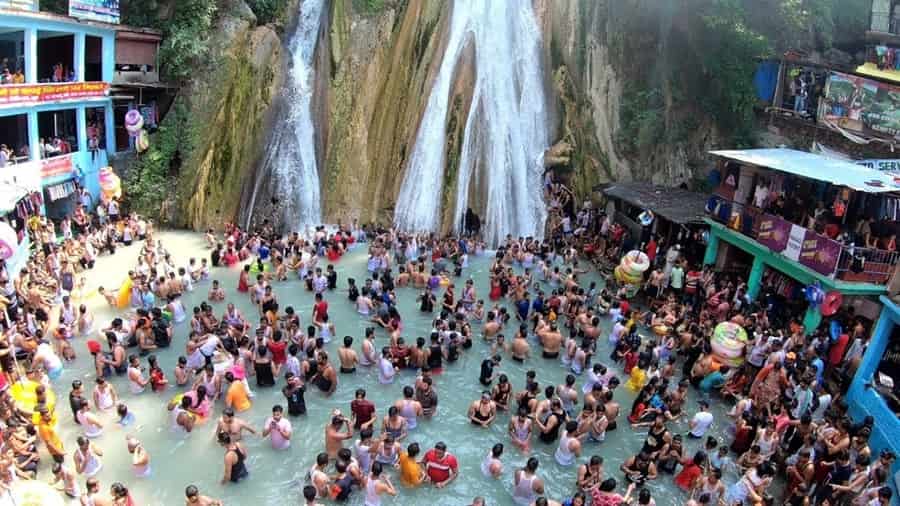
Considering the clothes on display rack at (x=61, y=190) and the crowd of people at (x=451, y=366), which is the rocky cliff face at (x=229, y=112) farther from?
the clothes on display rack at (x=61, y=190)

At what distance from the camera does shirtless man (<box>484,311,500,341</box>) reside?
14.8 metres

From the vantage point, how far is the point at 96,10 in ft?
74.9

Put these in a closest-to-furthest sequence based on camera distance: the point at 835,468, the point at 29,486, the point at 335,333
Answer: the point at 29,486
the point at 835,468
the point at 335,333

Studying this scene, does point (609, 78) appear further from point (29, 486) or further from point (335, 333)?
point (29, 486)

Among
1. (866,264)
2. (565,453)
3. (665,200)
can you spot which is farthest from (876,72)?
(565,453)

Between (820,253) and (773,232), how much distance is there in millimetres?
1479

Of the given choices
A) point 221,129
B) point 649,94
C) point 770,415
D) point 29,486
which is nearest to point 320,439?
point 29,486

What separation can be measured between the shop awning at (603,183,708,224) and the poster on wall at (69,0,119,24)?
18180mm

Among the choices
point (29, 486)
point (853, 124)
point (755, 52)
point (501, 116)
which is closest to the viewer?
point (29, 486)

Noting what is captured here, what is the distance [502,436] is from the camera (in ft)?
38.8

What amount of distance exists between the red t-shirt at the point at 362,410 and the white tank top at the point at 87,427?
4275 millimetres

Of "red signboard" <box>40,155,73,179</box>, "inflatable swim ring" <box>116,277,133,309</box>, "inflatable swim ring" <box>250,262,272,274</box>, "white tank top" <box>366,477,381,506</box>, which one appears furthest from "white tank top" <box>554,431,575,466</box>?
"red signboard" <box>40,155,73,179</box>

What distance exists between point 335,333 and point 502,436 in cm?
513

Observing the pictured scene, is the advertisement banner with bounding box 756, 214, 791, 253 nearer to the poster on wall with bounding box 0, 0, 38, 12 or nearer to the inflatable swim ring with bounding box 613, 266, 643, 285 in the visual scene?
the inflatable swim ring with bounding box 613, 266, 643, 285
